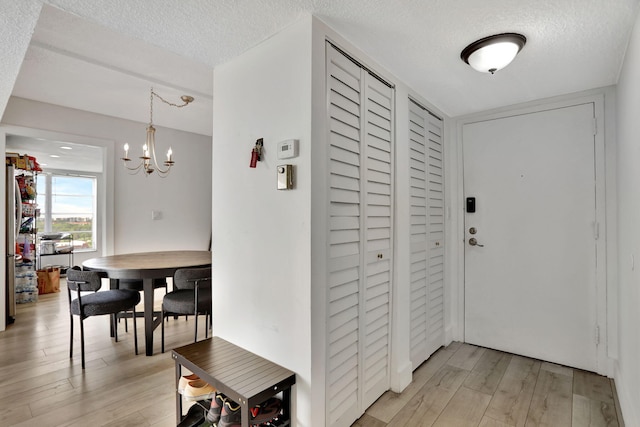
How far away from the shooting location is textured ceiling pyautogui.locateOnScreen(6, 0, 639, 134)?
1454mm

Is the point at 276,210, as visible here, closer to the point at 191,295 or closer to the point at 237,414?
the point at 237,414

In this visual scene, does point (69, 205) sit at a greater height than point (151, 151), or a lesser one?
lesser

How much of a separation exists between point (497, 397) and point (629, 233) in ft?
4.00

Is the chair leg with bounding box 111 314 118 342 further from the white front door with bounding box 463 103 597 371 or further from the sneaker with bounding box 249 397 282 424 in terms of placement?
the white front door with bounding box 463 103 597 371

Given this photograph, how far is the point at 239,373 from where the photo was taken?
1.53 meters

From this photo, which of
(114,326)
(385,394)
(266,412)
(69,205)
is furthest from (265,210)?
(69,205)

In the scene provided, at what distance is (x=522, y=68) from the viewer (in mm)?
2088

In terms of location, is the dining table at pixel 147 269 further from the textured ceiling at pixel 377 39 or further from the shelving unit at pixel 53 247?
the shelving unit at pixel 53 247

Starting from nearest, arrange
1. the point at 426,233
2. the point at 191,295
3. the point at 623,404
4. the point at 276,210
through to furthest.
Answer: the point at 276,210
the point at 623,404
the point at 426,233
the point at 191,295

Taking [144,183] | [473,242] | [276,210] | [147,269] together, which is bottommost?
[147,269]

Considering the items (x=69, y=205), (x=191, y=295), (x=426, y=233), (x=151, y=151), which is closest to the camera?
(x=426, y=233)

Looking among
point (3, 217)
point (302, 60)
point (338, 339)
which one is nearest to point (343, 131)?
point (302, 60)

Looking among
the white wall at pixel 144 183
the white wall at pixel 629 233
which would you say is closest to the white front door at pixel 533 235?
the white wall at pixel 629 233

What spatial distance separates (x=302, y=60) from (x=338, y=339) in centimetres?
136
